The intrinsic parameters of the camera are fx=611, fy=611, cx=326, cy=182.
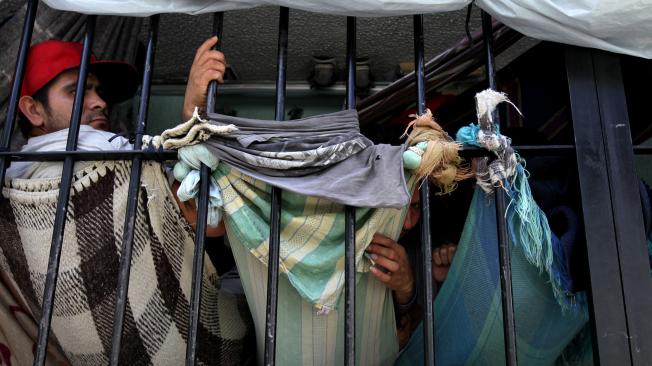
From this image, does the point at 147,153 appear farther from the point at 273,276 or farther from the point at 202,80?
the point at 273,276

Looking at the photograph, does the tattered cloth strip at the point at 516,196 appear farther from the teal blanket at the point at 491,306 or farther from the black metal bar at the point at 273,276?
the black metal bar at the point at 273,276

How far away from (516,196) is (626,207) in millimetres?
223

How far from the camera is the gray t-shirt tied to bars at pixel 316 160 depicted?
1242 millimetres

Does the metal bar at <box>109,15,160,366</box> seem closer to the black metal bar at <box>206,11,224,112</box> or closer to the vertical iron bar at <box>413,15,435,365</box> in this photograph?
the black metal bar at <box>206,11,224,112</box>

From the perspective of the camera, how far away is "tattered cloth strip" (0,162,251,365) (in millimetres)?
1413

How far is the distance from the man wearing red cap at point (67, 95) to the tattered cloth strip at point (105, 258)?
4.5 inches

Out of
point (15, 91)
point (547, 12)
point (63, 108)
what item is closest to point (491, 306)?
point (547, 12)

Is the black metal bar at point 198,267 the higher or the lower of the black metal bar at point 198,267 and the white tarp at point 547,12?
the lower

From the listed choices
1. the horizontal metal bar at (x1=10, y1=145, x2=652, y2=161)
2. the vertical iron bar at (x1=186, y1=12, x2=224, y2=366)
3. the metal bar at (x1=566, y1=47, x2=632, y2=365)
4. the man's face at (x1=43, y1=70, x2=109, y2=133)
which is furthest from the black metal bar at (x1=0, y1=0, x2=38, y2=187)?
the metal bar at (x1=566, y1=47, x2=632, y2=365)

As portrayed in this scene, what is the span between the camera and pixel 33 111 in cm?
185

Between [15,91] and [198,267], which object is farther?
[15,91]

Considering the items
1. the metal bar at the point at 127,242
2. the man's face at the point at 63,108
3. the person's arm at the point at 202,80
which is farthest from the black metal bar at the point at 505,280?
the man's face at the point at 63,108

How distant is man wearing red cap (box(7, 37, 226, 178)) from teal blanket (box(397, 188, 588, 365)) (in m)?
0.70

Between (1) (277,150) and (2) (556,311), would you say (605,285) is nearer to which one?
(2) (556,311)
